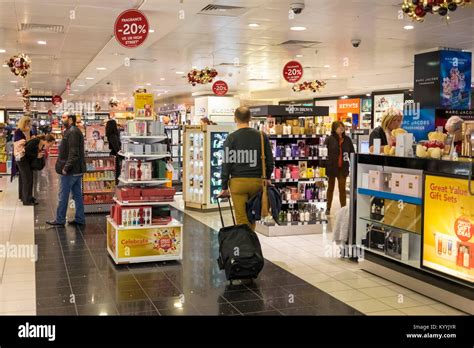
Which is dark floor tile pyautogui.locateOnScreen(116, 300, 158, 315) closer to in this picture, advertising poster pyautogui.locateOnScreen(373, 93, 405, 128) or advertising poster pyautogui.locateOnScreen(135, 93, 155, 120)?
advertising poster pyautogui.locateOnScreen(135, 93, 155, 120)

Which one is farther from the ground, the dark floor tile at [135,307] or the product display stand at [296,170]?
the product display stand at [296,170]

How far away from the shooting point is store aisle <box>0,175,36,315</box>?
475cm

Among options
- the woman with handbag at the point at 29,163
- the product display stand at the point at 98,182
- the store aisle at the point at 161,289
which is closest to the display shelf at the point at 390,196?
the store aisle at the point at 161,289

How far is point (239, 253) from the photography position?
17.3ft

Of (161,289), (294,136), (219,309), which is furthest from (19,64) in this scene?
(219,309)

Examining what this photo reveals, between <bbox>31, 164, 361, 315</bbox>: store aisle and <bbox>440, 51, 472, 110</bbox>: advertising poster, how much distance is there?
13.0 feet

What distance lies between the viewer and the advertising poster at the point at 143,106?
6512 millimetres

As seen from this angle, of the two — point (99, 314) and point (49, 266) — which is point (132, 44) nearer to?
point (49, 266)

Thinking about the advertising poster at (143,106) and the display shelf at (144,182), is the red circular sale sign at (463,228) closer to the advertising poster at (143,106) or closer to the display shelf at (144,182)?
the display shelf at (144,182)

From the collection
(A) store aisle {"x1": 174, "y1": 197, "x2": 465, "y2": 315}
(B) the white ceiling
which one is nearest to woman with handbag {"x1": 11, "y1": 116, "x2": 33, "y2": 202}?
(B) the white ceiling

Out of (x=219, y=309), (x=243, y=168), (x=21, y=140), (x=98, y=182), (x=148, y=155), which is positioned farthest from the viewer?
(x=21, y=140)

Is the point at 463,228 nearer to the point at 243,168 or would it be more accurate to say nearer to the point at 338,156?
the point at 243,168

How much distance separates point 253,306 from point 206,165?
18.4 feet

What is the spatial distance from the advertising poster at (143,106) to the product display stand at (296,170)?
7.43 ft
